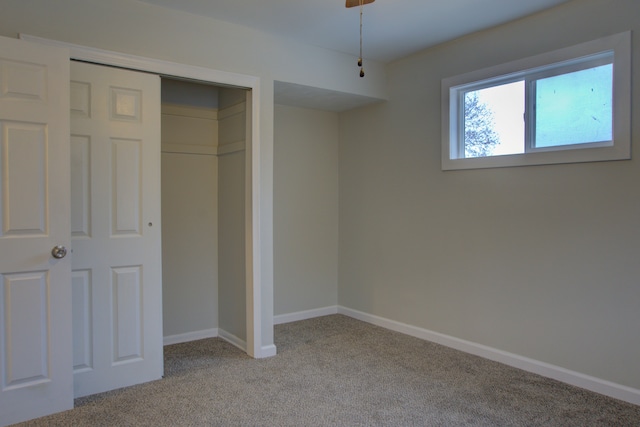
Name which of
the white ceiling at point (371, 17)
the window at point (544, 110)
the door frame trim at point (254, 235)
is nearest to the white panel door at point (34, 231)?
the white ceiling at point (371, 17)

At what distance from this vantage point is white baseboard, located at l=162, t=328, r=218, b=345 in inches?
152

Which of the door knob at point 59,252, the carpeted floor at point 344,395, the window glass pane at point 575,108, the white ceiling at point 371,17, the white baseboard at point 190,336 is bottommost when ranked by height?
the carpeted floor at point 344,395

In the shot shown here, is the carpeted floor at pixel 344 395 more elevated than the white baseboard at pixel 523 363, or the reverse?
the white baseboard at pixel 523 363

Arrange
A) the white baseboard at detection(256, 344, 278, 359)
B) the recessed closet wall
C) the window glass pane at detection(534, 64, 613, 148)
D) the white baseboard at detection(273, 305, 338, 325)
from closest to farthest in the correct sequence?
the window glass pane at detection(534, 64, 613, 148)
the white baseboard at detection(256, 344, 278, 359)
the recessed closet wall
the white baseboard at detection(273, 305, 338, 325)

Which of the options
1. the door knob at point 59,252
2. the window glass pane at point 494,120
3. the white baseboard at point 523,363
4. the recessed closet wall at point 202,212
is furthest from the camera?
the recessed closet wall at point 202,212

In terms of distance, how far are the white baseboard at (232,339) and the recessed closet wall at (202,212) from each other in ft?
0.06

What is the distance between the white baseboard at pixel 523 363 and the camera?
9.05 feet

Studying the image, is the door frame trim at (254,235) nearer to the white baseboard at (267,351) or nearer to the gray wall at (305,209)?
the white baseboard at (267,351)

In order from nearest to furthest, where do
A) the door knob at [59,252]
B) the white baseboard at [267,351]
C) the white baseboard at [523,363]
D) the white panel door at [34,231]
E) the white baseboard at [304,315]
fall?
1. the white panel door at [34,231]
2. the door knob at [59,252]
3. the white baseboard at [523,363]
4. the white baseboard at [267,351]
5. the white baseboard at [304,315]

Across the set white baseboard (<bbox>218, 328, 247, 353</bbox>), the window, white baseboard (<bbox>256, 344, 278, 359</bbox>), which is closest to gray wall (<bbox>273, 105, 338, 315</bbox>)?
white baseboard (<bbox>218, 328, 247, 353</bbox>)

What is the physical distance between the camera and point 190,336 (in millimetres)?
3975

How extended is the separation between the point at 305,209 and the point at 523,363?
98.9 inches

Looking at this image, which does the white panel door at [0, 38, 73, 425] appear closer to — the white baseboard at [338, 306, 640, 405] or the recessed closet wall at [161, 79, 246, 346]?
the recessed closet wall at [161, 79, 246, 346]

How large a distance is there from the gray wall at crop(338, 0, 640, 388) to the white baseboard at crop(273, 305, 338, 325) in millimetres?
157
